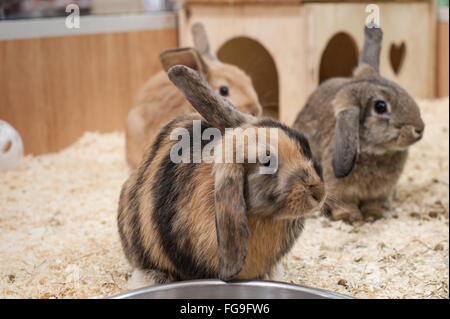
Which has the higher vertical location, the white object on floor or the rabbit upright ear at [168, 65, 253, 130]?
the rabbit upright ear at [168, 65, 253, 130]

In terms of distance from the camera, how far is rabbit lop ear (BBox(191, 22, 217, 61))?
2.07 metres

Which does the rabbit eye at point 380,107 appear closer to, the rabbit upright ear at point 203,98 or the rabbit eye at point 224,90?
Answer: the rabbit eye at point 224,90

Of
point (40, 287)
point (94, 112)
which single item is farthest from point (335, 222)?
point (40, 287)

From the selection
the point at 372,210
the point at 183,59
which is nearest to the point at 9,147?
the point at 183,59

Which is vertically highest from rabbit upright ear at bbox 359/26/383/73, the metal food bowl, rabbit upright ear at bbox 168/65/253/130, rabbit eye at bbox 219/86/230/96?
rabbit upright ear at bbox 359/26/383/73

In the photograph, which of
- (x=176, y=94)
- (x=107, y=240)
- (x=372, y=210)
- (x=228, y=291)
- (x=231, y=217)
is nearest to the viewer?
(x=231, y=217)

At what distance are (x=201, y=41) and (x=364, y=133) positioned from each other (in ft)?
2.31

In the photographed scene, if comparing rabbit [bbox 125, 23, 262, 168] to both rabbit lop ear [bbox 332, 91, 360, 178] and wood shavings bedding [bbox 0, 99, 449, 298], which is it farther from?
rabbit lop ear [bbox 332, 91, 360, 178]

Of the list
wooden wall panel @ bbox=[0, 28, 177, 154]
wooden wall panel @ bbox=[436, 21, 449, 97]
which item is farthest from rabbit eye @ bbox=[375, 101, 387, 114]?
wooden wall panel @ bbox=[0, 28, 177, 154]

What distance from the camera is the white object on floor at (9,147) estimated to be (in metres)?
1.60

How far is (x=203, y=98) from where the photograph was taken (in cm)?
113

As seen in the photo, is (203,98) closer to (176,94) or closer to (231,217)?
(231,217)

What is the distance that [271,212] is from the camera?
1.14 metres
